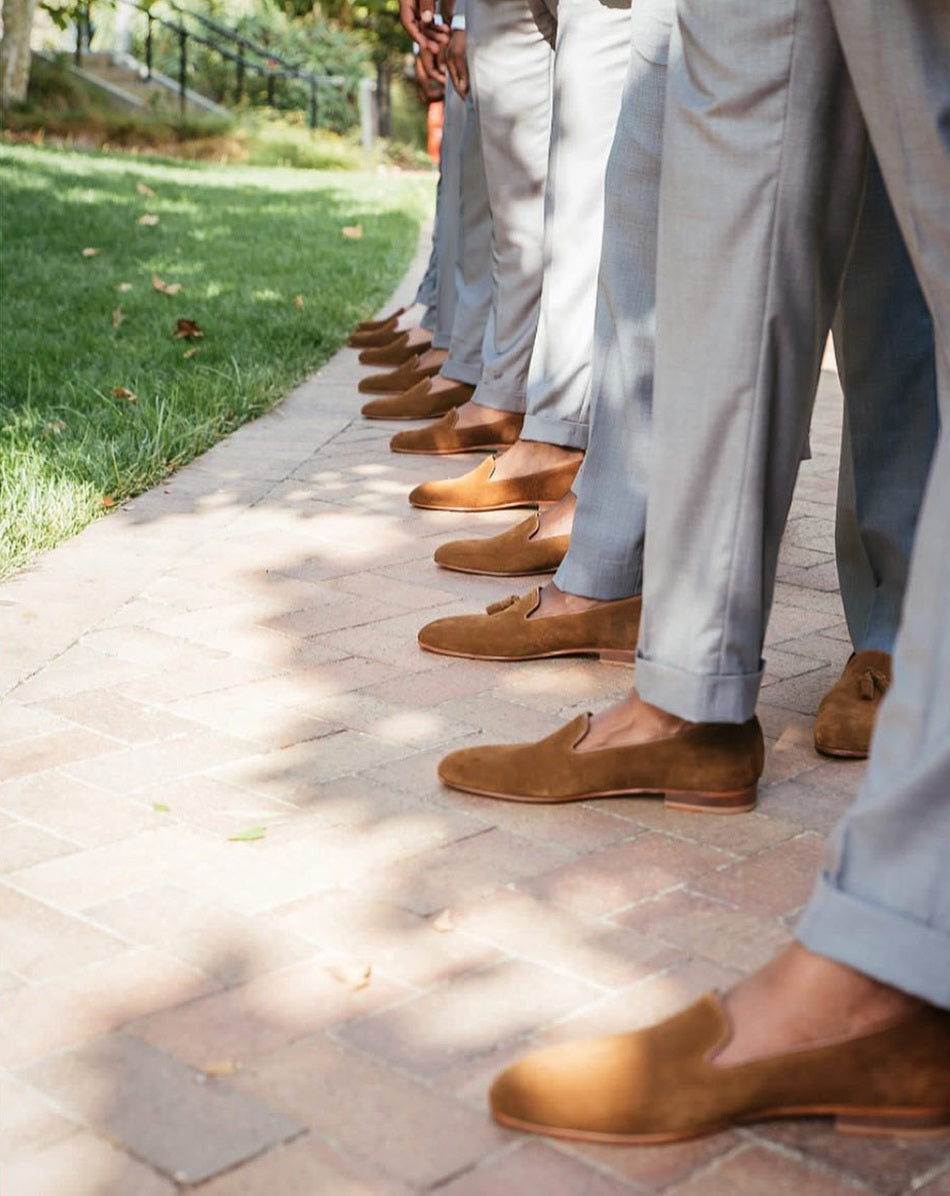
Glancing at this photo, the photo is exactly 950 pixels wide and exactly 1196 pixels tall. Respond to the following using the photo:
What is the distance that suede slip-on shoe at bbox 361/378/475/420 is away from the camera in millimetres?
5309

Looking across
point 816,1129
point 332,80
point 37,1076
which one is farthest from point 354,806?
point 332,80

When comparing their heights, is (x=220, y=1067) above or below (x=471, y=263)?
below

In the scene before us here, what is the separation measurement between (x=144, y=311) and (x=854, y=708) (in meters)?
5.28

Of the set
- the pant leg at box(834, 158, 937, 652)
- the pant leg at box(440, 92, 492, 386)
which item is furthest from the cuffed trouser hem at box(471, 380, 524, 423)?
the pant leg at box(834, 158, 937, 652)

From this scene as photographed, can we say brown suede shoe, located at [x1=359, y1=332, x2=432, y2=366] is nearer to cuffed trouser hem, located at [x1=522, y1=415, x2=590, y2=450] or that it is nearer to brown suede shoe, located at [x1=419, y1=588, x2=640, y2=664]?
cuffed trouser hem, located at [x1=522, y1=415, x2=590, y2=450]

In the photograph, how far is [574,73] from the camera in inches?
135

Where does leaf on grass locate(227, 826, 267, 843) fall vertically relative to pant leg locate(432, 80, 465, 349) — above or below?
below

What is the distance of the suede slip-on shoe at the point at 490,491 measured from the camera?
3914 mm

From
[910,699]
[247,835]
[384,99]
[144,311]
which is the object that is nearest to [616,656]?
[247,835]

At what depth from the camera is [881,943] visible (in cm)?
154

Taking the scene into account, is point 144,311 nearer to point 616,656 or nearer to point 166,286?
point 166,286

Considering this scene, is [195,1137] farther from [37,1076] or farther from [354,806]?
[354,806]

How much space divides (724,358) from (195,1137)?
111cm

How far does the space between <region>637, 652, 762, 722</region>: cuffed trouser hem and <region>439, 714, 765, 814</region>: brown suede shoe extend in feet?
0.25
